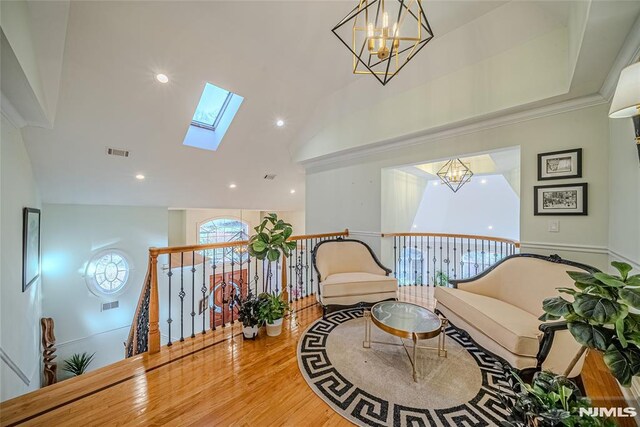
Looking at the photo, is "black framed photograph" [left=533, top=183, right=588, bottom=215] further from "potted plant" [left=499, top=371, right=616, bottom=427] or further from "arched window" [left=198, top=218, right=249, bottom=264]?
"arched window" [left=198, top=218, right=249, bottom=264]

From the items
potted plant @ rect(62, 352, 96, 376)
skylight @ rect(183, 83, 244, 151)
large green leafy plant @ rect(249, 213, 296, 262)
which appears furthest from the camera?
potted plant @ rect(62, 352, 96, 376)

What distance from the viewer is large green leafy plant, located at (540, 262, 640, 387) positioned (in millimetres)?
938

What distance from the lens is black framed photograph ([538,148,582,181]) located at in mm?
2508

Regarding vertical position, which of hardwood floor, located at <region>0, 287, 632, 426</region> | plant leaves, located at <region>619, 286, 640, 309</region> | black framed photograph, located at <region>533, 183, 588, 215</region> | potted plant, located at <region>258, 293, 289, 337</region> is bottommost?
hardwood floor, located at <region>0, 287, 632, 426</region>

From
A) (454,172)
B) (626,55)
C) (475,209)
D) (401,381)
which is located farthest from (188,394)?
(475,209)

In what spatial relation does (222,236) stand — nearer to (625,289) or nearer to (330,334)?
(330,334)

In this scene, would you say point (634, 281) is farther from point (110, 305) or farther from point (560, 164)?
point (110, 305)

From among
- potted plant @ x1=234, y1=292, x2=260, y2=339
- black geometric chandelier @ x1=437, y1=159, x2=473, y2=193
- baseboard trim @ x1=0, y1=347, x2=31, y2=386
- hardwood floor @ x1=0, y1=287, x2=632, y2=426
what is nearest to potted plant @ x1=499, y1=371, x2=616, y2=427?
hardwood floor @ x1=0, y1=287, x2=632, y2=426

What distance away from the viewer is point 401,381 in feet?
6.61

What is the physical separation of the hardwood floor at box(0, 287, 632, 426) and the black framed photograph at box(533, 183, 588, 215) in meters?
1.80

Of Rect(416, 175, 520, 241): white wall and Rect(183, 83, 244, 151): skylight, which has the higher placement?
Rect(183, 83, 244, 151): skylight

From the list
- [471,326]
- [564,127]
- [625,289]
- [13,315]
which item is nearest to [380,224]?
[471,326]

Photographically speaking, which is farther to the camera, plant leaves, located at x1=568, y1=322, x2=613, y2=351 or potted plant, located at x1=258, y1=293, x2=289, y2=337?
potted plant, located at x1=258, y1=293, x2=289, y2=337

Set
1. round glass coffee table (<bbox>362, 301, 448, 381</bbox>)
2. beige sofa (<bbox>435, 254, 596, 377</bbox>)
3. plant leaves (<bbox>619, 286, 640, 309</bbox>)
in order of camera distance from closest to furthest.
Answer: plant leaves (<bbox>619, 286, 640, 309</bbox>), beige sofa (<bbox>435, 254, 596, 377</bbox>), round glass coffee table (<bbox>362, 301, 448, 381</bbox>)
